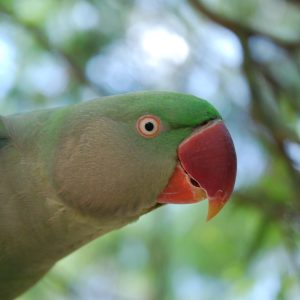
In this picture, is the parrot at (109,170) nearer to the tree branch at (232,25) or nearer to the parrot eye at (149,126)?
the parrot eye at (149,126)

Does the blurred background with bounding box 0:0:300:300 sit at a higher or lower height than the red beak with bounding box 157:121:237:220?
lower

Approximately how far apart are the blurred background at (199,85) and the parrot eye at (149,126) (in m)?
0.78

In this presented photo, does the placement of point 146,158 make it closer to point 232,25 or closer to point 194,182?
point 194,182

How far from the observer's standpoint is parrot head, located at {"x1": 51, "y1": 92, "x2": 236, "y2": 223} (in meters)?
1.19

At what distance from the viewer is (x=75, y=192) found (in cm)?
121

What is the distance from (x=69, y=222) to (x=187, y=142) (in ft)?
0.98

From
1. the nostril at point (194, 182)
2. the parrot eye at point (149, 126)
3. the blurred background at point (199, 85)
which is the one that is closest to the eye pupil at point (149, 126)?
the parrot eye at point (149, 126)

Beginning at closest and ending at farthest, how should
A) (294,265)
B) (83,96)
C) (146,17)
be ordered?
(294,265)
(83,96)
(146,17)

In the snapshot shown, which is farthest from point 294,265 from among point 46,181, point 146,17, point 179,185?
point 146,17

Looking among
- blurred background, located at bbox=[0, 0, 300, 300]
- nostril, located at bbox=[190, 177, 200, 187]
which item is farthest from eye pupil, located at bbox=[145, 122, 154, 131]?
blurred background, located at bbox=[0, 0, 300, 300]

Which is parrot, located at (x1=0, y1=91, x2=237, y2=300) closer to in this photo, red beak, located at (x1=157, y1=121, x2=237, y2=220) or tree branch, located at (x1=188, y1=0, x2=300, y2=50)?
red beak, located at (x1=157, y1=121, x2=237, y2=220)

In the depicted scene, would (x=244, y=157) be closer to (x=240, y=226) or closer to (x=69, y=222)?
(x=240, y=226)

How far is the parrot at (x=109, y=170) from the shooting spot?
3.92 feet

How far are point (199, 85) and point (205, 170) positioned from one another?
159 cm
